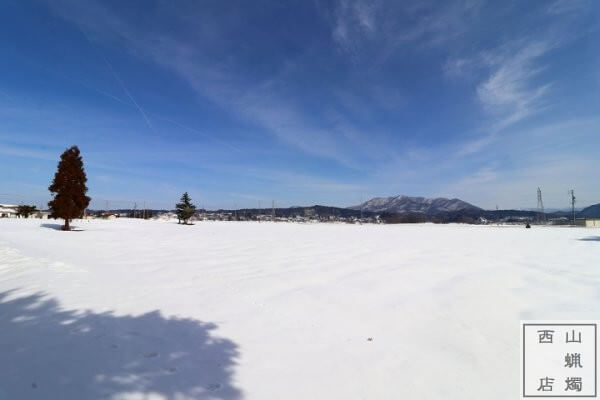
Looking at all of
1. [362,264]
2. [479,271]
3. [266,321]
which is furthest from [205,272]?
[479,271]

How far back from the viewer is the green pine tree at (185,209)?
45.7 metres

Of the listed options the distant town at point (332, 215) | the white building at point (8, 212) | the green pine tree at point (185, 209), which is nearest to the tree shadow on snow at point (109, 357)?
the green pine tree at point (185, 209)

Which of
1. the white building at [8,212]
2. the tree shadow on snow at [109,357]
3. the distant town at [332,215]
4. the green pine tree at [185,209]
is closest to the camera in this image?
the tree shadow on snow at [109,357]

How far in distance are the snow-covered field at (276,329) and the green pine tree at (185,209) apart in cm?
3927

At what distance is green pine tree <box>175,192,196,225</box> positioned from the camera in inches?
1800

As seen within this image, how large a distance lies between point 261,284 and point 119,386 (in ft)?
12.0

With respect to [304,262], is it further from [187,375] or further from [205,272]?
[187,375]

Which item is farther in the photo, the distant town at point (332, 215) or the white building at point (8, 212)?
the distant town at point (332, 215)

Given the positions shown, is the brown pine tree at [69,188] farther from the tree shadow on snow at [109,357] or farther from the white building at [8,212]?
the white building at [8,212]

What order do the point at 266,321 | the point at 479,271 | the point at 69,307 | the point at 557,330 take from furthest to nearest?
the point at 479,271 → the point at 69,307 → the point at 266,321 → the point at 557,330

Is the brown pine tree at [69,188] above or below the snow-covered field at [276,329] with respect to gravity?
above

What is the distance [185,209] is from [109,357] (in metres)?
45.4

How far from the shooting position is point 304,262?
883 centimetres

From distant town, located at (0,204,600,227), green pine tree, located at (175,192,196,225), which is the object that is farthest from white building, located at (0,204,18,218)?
green pine tree, located at (175,192,196,225)
